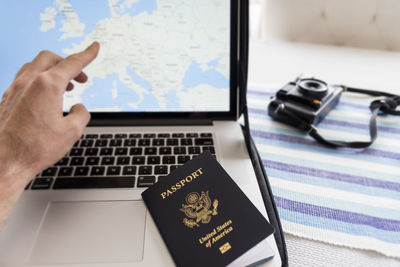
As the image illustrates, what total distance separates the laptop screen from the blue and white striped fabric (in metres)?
0.16

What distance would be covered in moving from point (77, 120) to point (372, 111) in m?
0.69

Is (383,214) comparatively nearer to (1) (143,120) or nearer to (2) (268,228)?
(2) (268,228)

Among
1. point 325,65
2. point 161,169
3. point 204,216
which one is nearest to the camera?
point 204,216

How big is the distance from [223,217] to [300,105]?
38cm

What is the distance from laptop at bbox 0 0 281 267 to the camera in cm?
46

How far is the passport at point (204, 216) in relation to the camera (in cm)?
40

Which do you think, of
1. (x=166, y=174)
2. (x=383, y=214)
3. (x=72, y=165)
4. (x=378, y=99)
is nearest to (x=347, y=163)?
(x=383, y=214)

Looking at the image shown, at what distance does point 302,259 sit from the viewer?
462mm

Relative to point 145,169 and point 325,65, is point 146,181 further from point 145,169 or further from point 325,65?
point 325,65

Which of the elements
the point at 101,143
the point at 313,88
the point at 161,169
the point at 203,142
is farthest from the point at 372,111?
the point at 101,143

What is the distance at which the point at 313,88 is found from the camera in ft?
2.26

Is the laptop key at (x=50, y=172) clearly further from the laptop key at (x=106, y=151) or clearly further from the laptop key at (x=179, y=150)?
the laptop key at (x=179, y=150)

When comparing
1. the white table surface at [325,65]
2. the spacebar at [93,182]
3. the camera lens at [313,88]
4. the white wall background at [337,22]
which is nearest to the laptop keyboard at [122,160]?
the spacebar at [93,182]

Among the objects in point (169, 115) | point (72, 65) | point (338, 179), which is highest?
point (72, 65)
